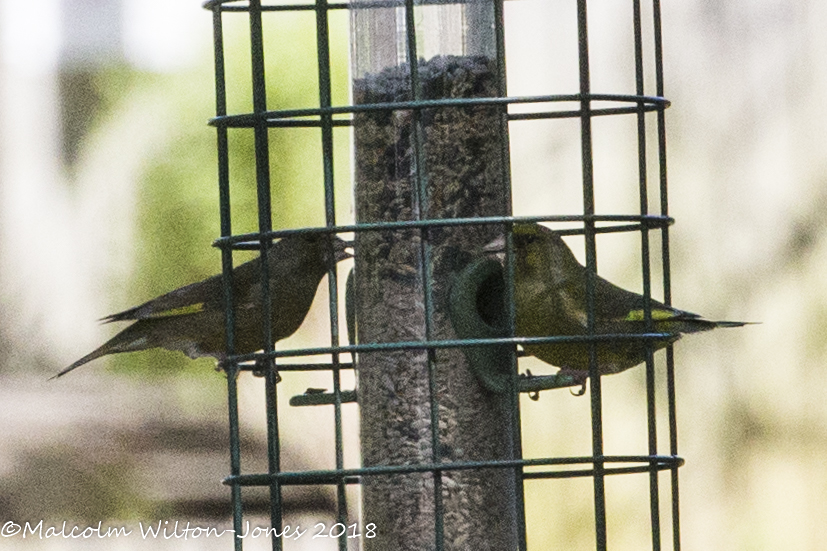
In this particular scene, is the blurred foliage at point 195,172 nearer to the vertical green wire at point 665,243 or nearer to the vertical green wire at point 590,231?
the vertical green wire at point 665,243

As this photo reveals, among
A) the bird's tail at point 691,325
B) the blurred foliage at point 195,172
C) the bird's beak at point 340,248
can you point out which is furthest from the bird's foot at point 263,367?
the blurred foliage at point 195,172

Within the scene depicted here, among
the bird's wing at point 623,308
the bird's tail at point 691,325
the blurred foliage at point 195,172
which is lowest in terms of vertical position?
the bird's tail at point 691,325

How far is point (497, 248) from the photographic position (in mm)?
3820

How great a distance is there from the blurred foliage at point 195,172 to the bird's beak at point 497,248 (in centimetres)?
267

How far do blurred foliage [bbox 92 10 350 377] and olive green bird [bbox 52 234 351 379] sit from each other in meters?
0.91

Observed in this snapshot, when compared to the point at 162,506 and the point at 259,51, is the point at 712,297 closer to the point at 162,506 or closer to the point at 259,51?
the point at 162,506

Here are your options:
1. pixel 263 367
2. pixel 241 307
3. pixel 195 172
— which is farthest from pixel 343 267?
pixel 263 367

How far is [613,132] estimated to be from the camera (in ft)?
21.4

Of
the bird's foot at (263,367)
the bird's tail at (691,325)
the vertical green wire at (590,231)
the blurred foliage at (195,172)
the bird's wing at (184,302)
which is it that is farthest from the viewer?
the blurred foliage at (195,172)

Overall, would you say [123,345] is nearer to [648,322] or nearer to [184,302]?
[184,302]

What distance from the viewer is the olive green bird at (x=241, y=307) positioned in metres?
4.38

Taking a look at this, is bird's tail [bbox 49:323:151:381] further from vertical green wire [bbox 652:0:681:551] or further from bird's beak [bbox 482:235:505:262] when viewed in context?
vertical green wire [bbox 652:0:681:551]

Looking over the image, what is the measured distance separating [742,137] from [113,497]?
3.39 meters

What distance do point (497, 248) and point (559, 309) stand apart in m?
0.38
